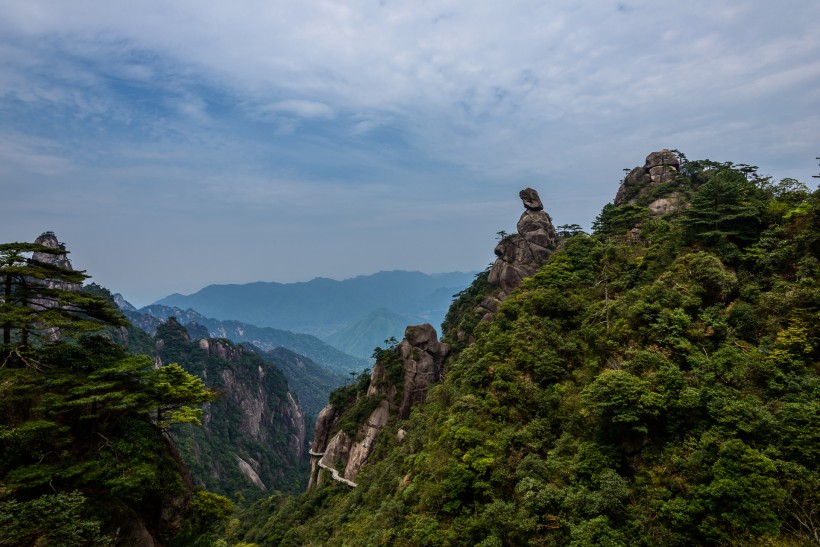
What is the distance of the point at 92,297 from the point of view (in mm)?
15875

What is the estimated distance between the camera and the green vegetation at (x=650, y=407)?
10422 mm

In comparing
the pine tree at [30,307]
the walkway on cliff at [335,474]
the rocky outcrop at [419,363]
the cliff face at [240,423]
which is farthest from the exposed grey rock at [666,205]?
the cliff face at [240,423]

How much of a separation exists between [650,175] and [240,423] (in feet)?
373

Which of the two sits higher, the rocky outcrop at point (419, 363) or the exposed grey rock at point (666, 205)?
the exposed grey rock at point (666, 205)

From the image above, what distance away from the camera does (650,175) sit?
46938 millimetres

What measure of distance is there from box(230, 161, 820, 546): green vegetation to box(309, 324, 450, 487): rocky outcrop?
12.9 meters

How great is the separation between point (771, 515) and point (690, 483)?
2128 millimetres

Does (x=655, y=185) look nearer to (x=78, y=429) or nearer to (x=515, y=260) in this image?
(x=515, y=260)

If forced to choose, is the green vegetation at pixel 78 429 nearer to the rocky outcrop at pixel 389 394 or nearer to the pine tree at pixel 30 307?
the pine tree at pixel 30 307

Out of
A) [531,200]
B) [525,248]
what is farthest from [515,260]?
[531,200]

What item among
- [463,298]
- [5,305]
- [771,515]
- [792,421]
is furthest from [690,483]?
[463,298]

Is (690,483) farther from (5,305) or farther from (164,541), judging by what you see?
(5,305)

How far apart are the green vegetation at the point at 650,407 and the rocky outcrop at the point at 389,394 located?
12853 millimetres

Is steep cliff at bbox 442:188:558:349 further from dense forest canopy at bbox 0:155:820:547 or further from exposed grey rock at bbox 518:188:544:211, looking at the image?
dense forest canopy at bbox 0:155:820:547
